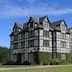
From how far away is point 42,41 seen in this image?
2406 inches

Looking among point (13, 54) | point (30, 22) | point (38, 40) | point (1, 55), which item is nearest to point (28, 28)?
point (30, 22)

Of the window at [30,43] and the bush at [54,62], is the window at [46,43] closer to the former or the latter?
the window at [30,43]

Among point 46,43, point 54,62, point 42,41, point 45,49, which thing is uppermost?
point 42,41

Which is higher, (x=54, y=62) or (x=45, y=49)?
(x=45, y=49)

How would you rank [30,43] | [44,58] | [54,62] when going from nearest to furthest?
[54,62] < [44,58] < [30,43]

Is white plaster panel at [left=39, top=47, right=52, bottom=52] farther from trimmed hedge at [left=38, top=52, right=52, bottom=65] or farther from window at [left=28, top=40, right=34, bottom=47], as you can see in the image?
window at [left=28, top=40, right=34, bottom=47]

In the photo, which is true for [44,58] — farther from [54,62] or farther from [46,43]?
[46,43]

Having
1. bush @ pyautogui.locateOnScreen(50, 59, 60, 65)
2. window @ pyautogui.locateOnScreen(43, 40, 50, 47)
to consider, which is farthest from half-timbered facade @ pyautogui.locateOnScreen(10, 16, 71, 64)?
bush @ pyautogui.locateOnScreen(50, 59, 60, 65)

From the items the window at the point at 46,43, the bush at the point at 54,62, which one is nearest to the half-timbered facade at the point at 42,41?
the window at the point at 46,43

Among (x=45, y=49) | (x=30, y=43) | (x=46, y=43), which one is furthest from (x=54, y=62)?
(x=30, y=43)

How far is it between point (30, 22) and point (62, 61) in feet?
46.6

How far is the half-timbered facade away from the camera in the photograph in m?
61.3

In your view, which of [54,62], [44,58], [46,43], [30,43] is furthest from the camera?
[30,43]

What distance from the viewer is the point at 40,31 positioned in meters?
61.2
